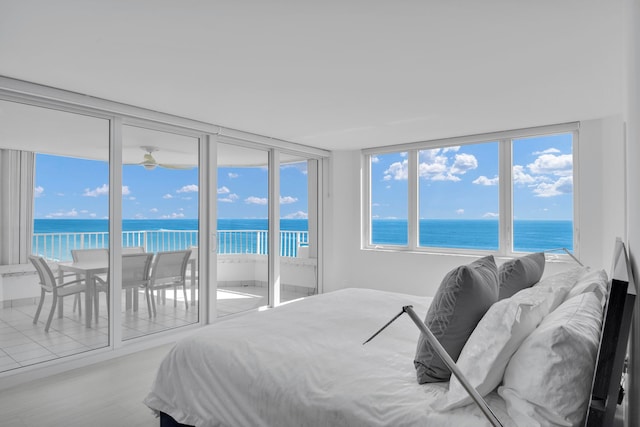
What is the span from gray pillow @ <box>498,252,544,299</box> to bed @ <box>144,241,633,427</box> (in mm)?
135

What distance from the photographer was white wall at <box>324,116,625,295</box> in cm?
427

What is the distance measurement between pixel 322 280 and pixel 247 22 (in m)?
4.76

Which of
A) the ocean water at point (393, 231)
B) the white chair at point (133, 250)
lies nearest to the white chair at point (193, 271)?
the ocean water at point (393, 231)

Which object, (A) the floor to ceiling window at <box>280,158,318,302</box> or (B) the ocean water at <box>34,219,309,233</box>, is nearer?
(B) the ocean water at <box>34,219,309,233</box>

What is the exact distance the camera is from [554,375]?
1283 millimetres

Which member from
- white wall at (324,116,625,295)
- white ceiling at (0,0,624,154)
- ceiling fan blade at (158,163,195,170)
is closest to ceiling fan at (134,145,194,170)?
ceiling fan blade at (158,163,195,170)

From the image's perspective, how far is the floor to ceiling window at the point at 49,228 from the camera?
3.25m

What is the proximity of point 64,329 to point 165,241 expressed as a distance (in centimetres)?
126

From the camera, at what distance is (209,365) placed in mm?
2098

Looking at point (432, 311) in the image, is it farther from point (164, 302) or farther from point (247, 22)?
point (164, 302)

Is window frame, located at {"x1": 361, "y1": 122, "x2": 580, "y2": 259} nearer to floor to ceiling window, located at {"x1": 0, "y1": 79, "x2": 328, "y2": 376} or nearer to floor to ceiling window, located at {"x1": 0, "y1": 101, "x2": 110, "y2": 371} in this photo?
floor to ceiling window, located at {"x1": 0, "y1": 79, "x2": 328, "y2": 376}

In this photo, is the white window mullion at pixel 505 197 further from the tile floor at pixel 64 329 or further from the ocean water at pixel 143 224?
the tile floor at pixel 64 329

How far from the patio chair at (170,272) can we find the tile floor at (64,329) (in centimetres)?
9

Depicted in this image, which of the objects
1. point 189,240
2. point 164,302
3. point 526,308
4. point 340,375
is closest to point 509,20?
point 526,308
